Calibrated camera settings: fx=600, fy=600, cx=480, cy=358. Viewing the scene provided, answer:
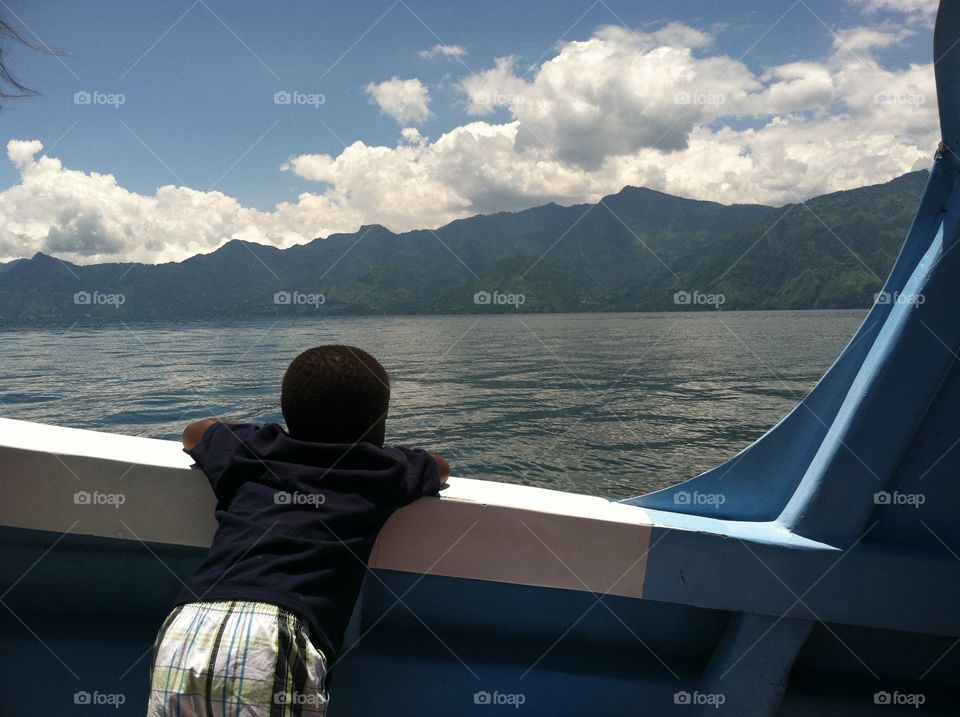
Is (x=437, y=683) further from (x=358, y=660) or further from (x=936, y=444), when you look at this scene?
(x=936, y=444)

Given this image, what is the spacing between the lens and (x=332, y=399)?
1.25m

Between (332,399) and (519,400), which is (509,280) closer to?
(519,400)

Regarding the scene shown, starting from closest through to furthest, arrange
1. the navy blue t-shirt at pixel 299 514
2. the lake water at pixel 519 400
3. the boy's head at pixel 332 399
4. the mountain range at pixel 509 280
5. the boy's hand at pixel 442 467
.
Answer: the navy blue t-shirt at pixel 299 514 → the boy's head at pixel 332 399 → the boy's hand at pixel 442 467 → the lake water at pixel 519 400 → the mountain range at pixel 509 280

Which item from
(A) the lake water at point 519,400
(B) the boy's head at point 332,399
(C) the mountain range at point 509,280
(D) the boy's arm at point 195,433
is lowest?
(A) the lake water at point 519,400

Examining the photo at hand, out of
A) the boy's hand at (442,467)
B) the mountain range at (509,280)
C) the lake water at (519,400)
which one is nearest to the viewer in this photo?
the boy's hand at (442,467)

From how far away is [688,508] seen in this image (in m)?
1.54

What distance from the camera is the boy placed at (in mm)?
971

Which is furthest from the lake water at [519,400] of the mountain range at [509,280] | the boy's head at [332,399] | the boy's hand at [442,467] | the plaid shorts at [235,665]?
the mountain range at [509,280]

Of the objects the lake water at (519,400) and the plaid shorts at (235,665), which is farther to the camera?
the lake water at (519,400)

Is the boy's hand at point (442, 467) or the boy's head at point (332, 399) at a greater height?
the boy's head at point (332, 399)

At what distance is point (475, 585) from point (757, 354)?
82.4ft

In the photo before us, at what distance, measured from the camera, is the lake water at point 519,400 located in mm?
7762

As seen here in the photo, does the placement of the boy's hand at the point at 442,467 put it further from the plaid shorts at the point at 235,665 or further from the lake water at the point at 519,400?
the lake water at the point at 519,400

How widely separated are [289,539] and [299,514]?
53 mm
